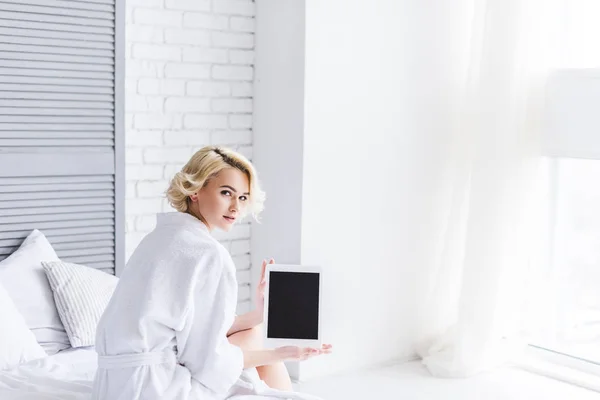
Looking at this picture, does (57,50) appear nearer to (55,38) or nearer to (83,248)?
(55,38)

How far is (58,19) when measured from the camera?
10.2ft

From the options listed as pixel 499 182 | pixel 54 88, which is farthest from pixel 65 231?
pixel 499 182

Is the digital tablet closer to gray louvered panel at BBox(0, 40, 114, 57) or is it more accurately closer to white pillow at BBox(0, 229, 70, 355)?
white pillow at BBox(0, 229, 70, 355)

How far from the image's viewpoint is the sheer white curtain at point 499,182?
12.4 ft

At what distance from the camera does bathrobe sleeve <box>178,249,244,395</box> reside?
2.13m

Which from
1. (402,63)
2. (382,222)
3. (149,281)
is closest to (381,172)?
(382,222)

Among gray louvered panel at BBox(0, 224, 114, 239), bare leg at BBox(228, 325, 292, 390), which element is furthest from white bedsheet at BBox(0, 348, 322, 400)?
gray louvered panel at BBox(0, 224, 114, 239)

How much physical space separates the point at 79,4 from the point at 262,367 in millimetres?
1533

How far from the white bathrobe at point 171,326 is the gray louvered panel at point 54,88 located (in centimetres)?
116

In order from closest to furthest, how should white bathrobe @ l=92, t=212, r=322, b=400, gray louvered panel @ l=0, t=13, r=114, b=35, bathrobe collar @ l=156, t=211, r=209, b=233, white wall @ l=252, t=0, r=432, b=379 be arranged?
white bathrobe @ l=92, t=212, r=322, b=400 → bathrobe collar @ l=156, t=211, r=209, b=233 → gray louvered panel @ l=0, t=13, r=114, b=35 → white wall @ l=252, t=0, r=432, b=379

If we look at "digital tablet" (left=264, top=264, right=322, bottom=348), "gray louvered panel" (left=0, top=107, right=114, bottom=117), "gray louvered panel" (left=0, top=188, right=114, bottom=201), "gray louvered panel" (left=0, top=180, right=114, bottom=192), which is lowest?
"digital tablet" (left=264, top=264, right=322, bottom=348)

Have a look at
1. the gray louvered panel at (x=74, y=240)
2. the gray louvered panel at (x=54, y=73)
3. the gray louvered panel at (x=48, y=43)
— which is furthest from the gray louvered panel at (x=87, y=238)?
the gray louvered panel at (x=48, y=43)

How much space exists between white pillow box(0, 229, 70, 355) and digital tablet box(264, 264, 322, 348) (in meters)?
0.78

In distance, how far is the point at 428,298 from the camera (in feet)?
13.6
